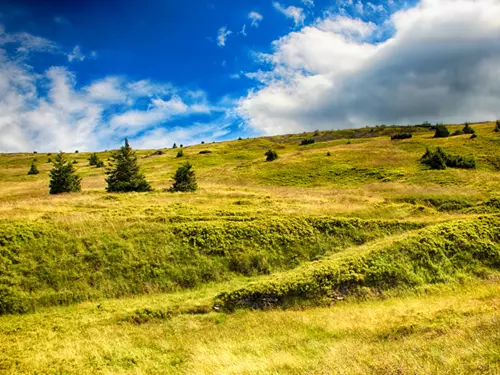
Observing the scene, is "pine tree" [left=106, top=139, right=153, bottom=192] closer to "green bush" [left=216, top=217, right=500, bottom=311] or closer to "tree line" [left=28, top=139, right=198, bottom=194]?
"tree line" [left=28, top=139, right=198, bottom=194]

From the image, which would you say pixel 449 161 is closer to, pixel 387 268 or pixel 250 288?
pixel 387 268

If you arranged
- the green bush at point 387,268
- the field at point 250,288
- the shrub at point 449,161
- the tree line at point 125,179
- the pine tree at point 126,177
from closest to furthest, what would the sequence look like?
the field at point 250,288 < the green bush at point 387,268 < the tree line at point 125,179 < the pine tree at point 126,177 < the shrub at point 449,161

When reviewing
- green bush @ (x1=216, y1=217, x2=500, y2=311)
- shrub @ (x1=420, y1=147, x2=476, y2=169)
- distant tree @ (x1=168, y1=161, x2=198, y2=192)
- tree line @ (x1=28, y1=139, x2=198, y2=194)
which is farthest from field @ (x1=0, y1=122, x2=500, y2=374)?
shrub @ (x1=420, y1=147, x2=476, y2=169)

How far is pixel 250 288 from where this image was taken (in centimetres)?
1714

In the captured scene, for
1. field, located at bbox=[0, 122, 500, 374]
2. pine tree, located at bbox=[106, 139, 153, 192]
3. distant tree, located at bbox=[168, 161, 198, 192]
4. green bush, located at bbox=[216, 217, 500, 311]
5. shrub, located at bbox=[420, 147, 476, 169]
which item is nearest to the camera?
field, located at bbox=[0, 122, 500, 374]

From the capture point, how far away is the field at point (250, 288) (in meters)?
11.1

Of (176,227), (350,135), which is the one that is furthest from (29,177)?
(350,135)

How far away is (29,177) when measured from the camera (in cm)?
7700

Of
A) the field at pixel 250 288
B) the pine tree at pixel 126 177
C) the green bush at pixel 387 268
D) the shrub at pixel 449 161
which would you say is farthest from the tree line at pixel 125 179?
the shrub at pixel 449 161

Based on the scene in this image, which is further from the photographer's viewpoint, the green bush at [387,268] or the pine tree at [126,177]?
the pine tree at [126,177]

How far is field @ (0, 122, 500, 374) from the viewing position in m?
11.1

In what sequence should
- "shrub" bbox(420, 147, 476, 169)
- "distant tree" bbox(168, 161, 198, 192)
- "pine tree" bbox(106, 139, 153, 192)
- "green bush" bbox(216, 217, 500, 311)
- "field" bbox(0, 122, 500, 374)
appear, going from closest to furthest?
"field" bbox(0, 122, 500, 374)
"green bush" bbox(216, 217, 500, 311)
"distant tree" bbox(168, 161, 198, 192)
"pine tree" bbox(106, 139, 153, 192)
"shrub" bbox(420, 147, 476, 169)

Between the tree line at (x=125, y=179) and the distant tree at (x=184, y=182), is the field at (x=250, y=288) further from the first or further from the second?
the tree line at (x=125, y=179)

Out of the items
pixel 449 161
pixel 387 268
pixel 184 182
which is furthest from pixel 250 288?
pixel 449 161
